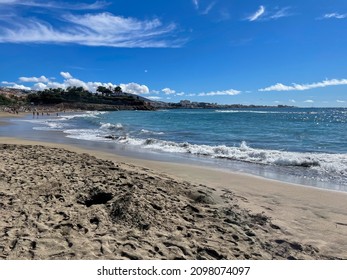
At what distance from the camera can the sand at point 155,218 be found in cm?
416

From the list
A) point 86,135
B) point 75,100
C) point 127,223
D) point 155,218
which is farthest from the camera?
point 75,100

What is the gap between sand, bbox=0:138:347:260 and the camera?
13.7 ft

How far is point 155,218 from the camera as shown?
5.20 meters

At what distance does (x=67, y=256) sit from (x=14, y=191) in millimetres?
3156

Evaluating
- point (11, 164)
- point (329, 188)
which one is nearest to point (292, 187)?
point (329, 188)

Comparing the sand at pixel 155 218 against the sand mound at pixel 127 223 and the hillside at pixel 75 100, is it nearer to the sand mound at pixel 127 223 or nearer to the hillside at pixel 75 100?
the sand mound at pixel 127 223

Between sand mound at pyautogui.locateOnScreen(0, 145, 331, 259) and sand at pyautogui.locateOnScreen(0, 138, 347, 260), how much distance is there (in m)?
0.01

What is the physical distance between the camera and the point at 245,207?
21.0ft

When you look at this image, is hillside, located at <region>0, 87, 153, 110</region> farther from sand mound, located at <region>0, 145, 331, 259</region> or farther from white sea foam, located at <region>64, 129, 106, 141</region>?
sand mound, located at <region>0, 145, 331, 259</region>

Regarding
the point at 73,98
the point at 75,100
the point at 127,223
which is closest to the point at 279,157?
the point at 127,223

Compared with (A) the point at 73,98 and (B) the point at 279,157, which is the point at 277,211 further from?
(A) the point at 73,98

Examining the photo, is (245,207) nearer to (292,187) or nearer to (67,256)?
(292,187)

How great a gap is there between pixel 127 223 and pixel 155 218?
490 mm

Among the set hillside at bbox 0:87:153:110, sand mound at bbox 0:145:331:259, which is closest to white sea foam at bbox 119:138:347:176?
sand mound at bbox 0:145:331:259
